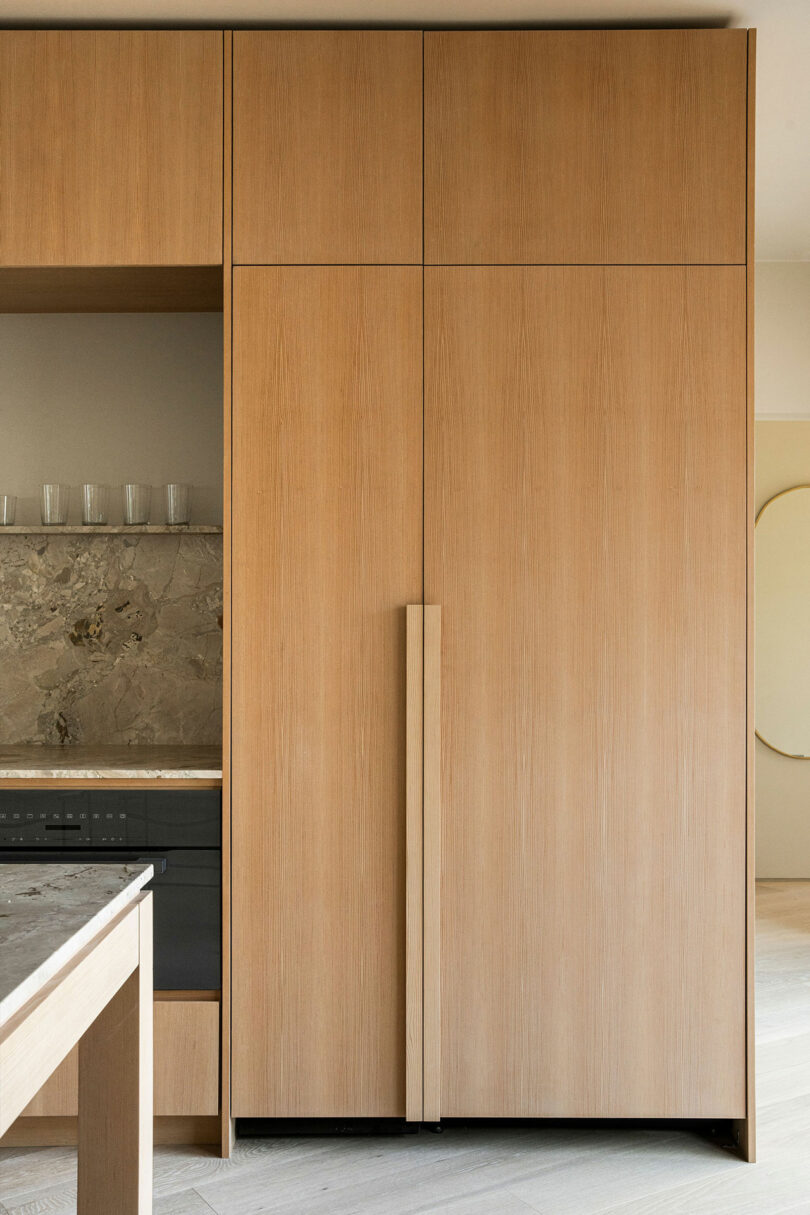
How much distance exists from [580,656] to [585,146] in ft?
3.90

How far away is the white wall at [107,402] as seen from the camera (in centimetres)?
284

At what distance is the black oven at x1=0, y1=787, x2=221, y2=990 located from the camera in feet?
7.29

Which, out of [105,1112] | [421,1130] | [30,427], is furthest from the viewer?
[30,427]

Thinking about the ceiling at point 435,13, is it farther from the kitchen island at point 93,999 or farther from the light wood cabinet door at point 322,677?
the kitchen island at point 93,999

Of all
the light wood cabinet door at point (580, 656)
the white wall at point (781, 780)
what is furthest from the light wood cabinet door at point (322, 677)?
the white wall at point (781, 780)

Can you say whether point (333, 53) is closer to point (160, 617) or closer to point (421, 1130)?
point (160, 617)

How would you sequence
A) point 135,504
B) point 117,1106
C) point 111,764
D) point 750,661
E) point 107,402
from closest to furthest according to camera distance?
point 117,1106
point 750,661
point 111,764
point 135,504
point 107,402

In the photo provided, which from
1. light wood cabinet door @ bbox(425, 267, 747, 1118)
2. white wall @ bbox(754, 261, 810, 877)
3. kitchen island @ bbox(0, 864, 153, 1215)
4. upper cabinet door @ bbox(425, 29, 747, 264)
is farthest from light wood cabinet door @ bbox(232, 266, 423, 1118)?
white wall @ bbox(754, 261, 810, 877)

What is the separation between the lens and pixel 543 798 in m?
2.21

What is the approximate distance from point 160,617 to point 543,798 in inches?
50.6

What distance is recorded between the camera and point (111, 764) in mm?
2316

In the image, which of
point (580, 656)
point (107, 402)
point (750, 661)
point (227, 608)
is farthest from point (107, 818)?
point (750, 661)

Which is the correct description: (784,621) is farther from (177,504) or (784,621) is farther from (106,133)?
(106,133)

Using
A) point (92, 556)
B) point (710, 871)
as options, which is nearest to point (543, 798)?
point (710, 871)
